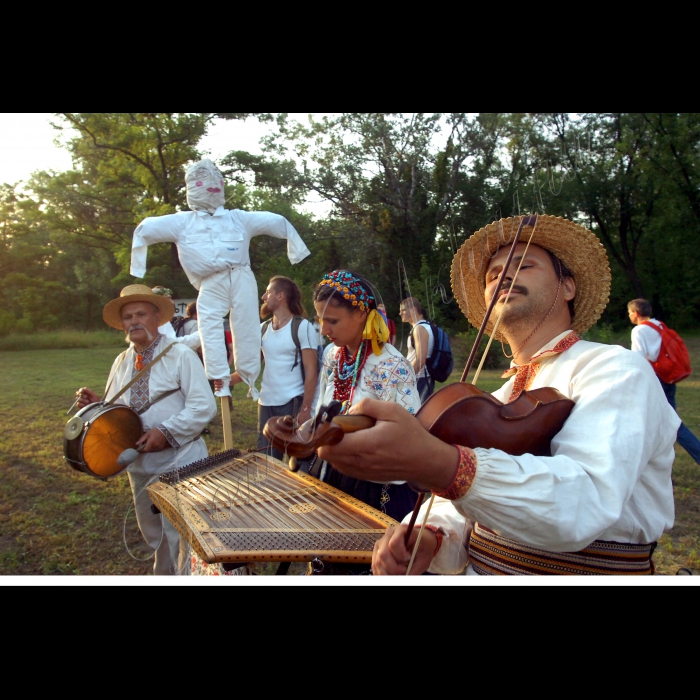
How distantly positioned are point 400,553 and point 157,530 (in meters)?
2.06

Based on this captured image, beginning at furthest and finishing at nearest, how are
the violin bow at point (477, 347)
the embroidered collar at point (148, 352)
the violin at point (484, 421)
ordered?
the embroidered collar at point (148, 352), the violin bow at point (477, 347), the violin at point (484, 421)

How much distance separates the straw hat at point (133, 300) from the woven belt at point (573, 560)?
2412 millimetres

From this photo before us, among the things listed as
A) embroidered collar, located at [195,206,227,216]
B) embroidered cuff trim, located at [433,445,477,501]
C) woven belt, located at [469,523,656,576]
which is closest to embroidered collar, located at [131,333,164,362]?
embroidered collar, located at [195,206,227,216]

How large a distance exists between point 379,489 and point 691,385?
9.67 metres

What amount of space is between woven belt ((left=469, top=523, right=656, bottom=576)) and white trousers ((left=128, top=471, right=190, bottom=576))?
2.03m

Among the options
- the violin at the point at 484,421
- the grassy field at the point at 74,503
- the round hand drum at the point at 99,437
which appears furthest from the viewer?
the grassy field at the point at 74,503

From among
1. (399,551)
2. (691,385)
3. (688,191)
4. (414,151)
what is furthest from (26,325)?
(688,191)

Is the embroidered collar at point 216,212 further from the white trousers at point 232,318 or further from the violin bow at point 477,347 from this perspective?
the violin bow at point 477,347

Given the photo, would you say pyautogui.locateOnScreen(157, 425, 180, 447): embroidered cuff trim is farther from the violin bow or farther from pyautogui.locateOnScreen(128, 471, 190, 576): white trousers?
the violin bow

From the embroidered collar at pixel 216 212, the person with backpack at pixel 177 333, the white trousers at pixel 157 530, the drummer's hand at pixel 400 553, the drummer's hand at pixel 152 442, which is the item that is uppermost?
the embroidered collar at pixel 216 212

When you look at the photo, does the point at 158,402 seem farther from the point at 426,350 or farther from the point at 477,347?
the point at 426,350

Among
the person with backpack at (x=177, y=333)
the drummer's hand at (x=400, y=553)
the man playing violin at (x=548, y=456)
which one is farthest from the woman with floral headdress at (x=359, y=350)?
the person with backpack at (x=177, y=333)

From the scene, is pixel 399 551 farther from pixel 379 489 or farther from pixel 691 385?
pixel 691 385

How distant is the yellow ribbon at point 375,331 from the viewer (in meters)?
2.40
